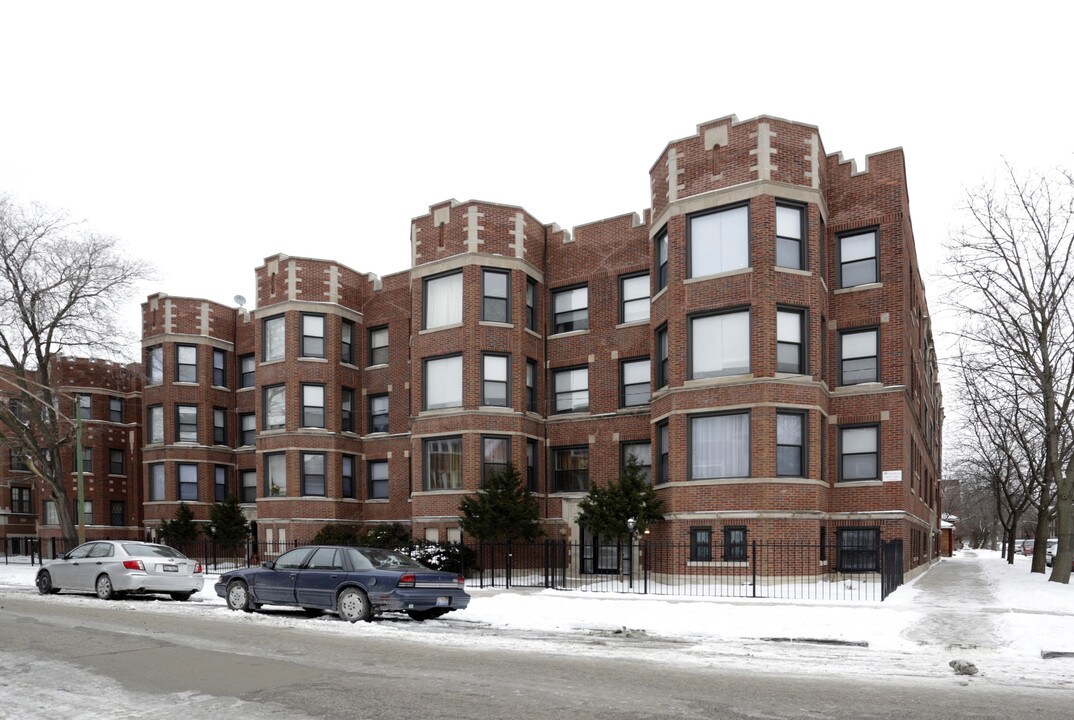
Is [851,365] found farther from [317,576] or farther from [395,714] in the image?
[395,714]

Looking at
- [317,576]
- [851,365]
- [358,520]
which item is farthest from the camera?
[358,520]

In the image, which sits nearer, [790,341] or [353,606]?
[353,606]

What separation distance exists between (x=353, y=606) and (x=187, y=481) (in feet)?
91.1

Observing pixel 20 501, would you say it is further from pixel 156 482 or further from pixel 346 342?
pixel 346 342

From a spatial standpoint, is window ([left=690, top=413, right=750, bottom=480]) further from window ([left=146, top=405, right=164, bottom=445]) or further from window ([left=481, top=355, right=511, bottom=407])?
window ([left=146, top=405, right=164, bottom=445])

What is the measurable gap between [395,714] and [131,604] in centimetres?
1381

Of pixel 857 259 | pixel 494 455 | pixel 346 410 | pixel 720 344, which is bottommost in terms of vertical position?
pixel 494 455

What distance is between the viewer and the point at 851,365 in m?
25.5

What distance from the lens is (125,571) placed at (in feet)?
68.0

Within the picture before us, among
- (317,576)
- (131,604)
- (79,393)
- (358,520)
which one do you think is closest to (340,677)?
(317,576)

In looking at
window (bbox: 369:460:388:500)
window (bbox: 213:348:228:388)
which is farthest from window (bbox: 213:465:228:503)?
window (bbox: 369:460:388:500)

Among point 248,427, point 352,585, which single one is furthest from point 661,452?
point 248,427

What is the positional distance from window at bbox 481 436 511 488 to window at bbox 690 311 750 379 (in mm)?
7362

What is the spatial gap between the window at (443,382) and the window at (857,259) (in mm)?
12088
